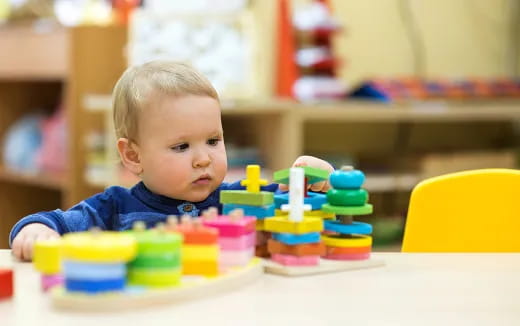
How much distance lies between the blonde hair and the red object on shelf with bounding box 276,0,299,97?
1.84m

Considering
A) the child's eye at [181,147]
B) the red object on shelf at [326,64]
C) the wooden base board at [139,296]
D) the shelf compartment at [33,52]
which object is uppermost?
the shelf compartment at [33,52]

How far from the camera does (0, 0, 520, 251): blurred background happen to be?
2.79 metres

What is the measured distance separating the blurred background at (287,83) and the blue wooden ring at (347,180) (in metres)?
1.71

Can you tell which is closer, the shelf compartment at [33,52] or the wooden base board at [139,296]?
the wooden base board at [139,296]

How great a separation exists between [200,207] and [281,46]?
194 centimetres

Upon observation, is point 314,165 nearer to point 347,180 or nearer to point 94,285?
point 347,180

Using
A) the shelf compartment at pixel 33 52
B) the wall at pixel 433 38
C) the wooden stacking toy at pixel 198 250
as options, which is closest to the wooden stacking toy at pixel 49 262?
the wooden stacking toy at pixel 198 250

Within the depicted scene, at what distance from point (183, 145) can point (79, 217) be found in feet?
0.56

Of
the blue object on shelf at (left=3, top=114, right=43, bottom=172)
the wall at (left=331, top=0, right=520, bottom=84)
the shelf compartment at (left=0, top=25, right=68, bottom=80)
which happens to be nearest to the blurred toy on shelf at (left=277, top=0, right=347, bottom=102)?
the wall at (left=331, top=0, right=520, bottom=84)

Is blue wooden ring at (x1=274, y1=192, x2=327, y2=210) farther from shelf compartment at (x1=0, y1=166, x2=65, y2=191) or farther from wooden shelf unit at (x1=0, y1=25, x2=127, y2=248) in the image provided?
shelf compartment at (x1=0, y1=166, x2=65, y2=191)

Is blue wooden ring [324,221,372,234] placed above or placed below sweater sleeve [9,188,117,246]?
above

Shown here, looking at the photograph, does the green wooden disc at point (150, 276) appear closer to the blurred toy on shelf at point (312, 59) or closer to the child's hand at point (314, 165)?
the child's hand at point (314, 165)

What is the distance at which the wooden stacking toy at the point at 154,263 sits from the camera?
2.52ft

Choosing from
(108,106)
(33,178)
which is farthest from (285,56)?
(33,178)
